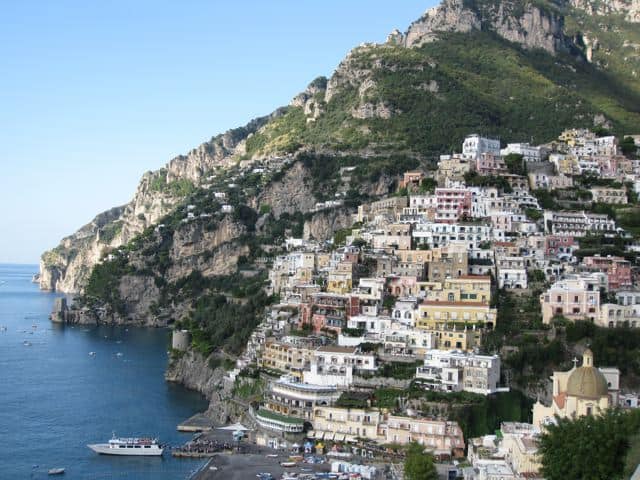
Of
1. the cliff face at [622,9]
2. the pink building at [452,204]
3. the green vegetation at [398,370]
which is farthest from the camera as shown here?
the cliff face at [622,9]

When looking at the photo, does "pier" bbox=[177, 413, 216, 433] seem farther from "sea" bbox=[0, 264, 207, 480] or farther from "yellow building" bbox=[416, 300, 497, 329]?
"yellow building" bbox=[416, 300, 497, 329]

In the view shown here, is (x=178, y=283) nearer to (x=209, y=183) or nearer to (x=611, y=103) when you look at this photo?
(x=209, y=183)

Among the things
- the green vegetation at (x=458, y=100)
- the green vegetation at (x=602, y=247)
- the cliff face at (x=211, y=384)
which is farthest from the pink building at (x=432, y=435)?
the green vegetation at (x=458, y=100)

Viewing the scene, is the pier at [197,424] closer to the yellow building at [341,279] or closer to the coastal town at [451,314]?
the coastal town at [451,314]

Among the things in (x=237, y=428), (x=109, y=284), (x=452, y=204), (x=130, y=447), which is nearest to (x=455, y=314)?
(x=237, y=428)

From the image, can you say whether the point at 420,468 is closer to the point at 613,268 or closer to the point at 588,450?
the point at 588,450

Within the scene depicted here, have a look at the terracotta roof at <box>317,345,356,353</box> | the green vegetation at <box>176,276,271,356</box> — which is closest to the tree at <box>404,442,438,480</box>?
the terracotta roof at <box>317,345,356,353</box>

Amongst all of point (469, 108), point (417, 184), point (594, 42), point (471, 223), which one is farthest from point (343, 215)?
point (594, 42)
